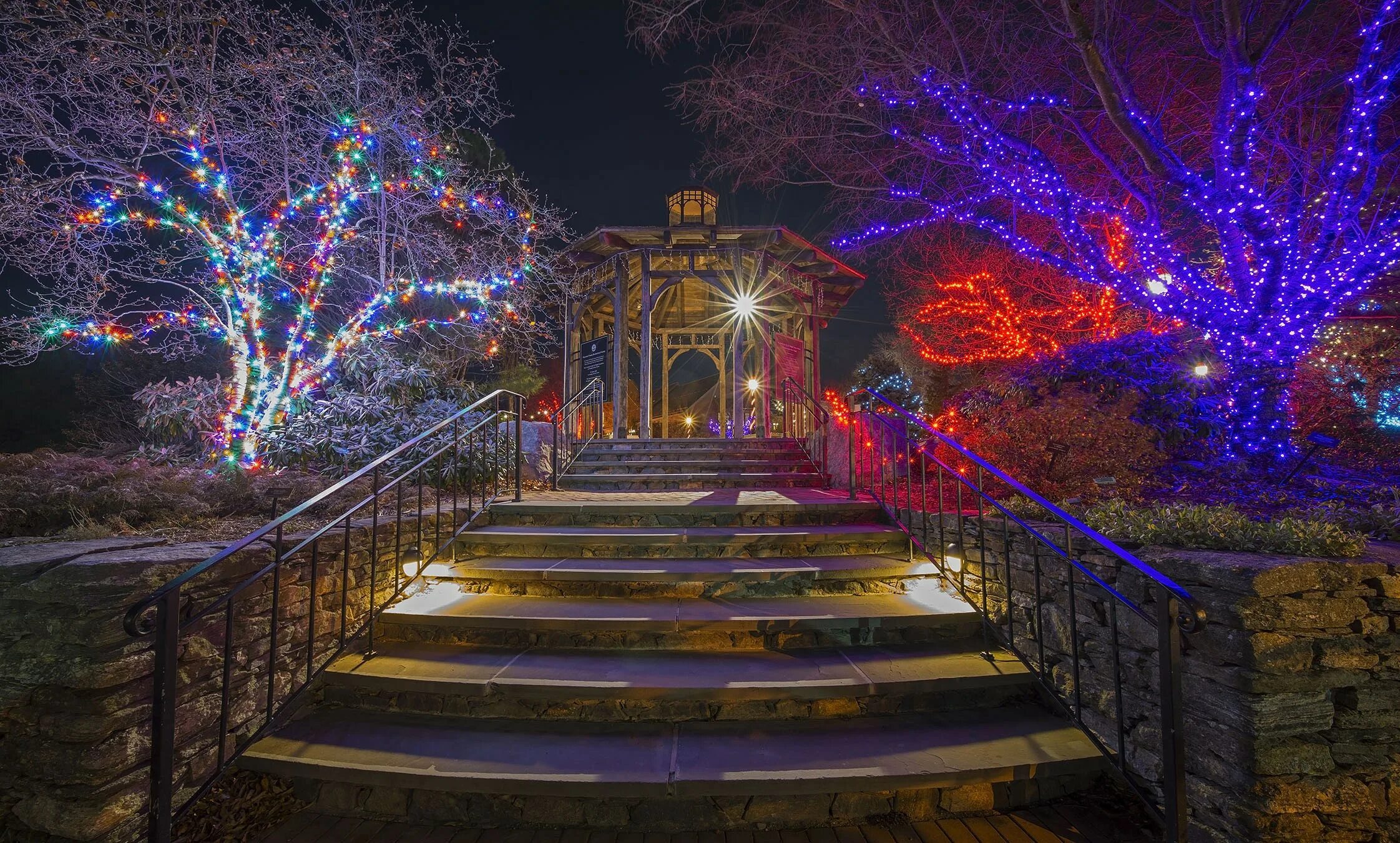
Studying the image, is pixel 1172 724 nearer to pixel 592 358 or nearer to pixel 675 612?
pixel 675 612

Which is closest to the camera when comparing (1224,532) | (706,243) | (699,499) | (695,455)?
(1224,532)

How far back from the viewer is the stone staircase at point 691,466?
6574 mm

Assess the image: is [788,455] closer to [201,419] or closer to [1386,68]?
[1386,68]

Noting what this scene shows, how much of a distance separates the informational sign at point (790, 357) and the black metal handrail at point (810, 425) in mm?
2622

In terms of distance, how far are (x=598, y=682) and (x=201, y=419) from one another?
7.52m

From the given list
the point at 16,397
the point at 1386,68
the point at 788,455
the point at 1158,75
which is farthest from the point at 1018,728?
the point at 16,397

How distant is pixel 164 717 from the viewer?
81.6 inches

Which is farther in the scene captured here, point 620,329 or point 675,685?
point 620,329

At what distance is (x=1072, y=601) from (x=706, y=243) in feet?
30.8

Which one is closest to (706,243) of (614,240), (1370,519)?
(614,240)

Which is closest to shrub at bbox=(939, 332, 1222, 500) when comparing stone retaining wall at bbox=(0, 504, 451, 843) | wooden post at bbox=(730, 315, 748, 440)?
wooden post at bbox=(730, 315, 748, 440)

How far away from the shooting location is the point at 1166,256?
604 cm

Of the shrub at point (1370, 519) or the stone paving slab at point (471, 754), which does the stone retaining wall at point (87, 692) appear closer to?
the stone paving slab at point (471, 754)

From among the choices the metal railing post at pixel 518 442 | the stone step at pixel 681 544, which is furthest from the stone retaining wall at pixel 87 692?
the metal railing post at pixel 518 442
